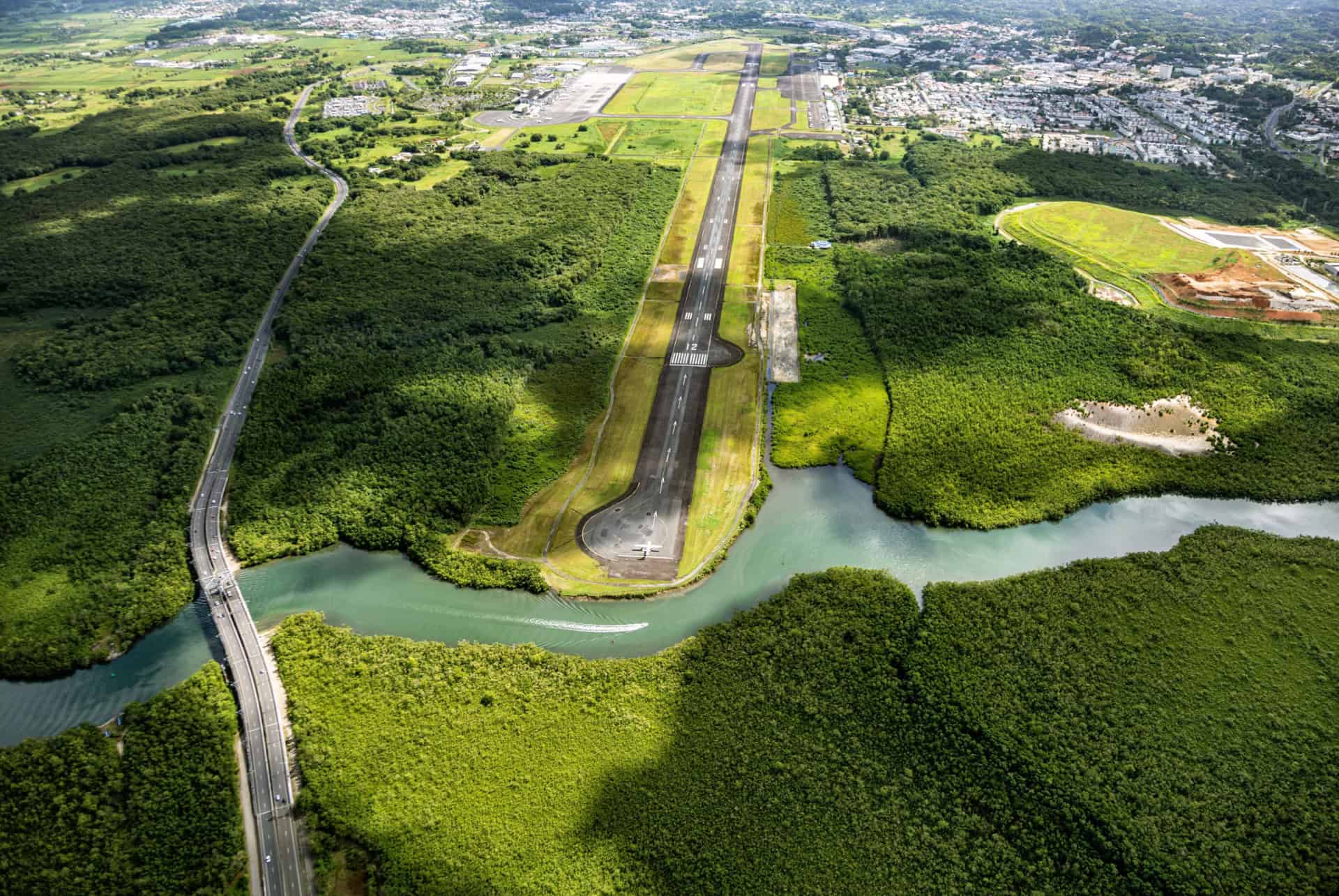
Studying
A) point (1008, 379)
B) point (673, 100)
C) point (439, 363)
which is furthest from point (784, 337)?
point (673, 100)

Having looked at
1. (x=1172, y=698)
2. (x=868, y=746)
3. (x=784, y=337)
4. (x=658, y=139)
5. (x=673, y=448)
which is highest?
(x=658, y=139)

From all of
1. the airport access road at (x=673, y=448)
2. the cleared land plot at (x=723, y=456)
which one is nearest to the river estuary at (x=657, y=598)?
the cleared land plot at (x=723, y=456)

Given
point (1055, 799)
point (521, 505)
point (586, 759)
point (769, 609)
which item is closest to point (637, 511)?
point (521, 505)

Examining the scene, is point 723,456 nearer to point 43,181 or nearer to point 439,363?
point 439,363

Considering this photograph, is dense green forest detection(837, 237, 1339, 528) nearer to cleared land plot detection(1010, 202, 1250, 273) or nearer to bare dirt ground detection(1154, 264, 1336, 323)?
bare dirt ground detection(1154, 264, 1336, 323)

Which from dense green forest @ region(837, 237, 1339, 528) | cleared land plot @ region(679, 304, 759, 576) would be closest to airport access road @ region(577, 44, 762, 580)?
cleared land plot @ region(679, 304, 759, 576)

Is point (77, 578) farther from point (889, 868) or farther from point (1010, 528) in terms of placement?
point (1010, 528)
